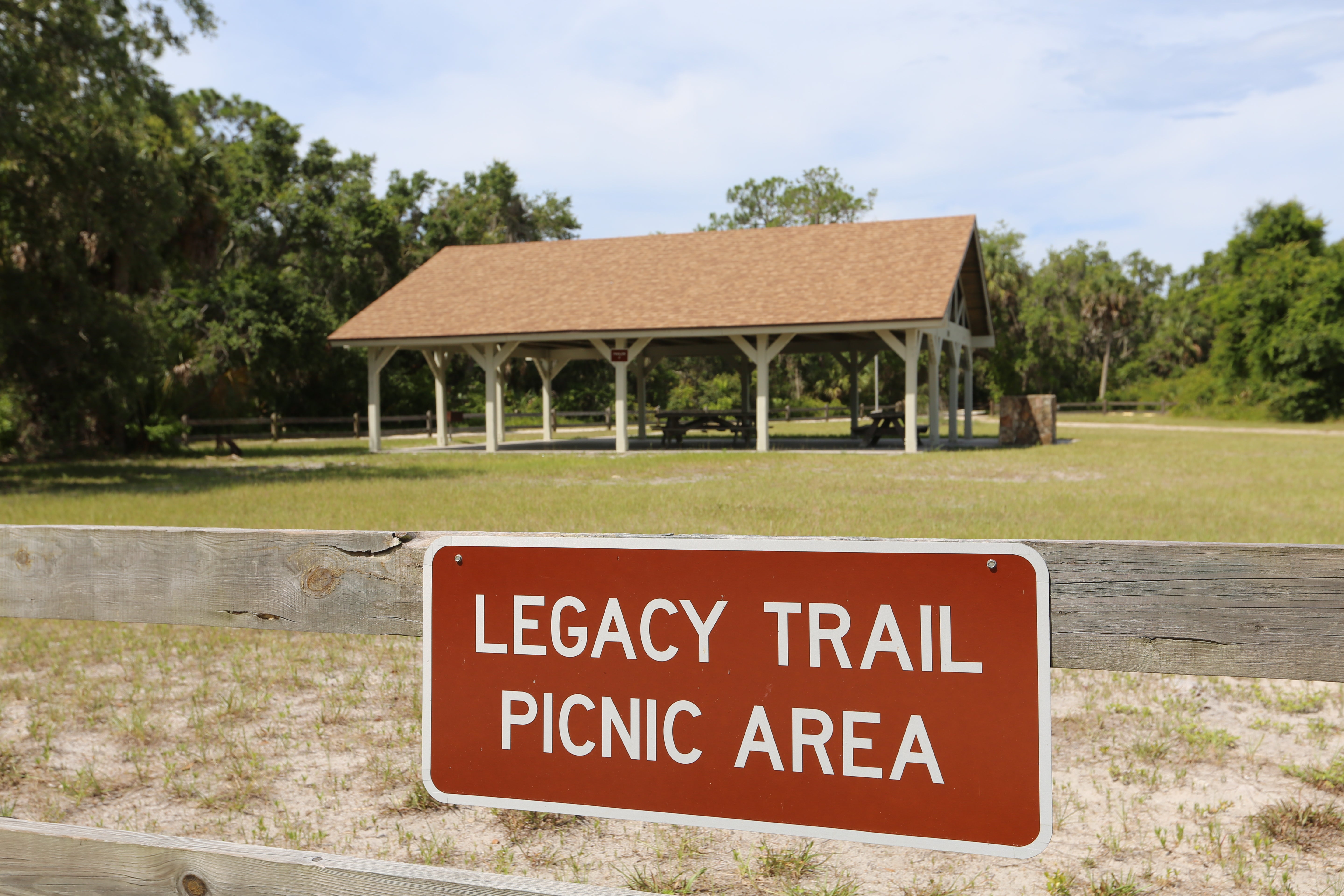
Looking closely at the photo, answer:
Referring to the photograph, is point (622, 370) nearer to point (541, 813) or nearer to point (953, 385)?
point (953, 385)

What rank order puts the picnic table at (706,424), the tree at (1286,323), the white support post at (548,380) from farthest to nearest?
the tree at (1286,323) → the white support post at (548,380) → the picnic table at (706,424)

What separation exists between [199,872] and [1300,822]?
3.34 metres

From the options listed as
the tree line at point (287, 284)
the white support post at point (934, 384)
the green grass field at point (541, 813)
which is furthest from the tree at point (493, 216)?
the green grass field at point (541, 813)

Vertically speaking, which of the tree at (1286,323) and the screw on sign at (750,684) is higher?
the tree at (1286,323)

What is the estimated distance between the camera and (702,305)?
25.9m

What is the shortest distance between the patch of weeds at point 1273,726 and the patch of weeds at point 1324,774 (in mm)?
390

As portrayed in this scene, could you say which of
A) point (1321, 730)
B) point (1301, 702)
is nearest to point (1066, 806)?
point (1321, 730)

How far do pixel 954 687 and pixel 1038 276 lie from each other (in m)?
77.2

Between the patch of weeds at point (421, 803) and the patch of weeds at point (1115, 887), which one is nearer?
the patch of weeds at point (1115, 887)

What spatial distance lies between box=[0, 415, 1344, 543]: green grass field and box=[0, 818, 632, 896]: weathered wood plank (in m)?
4.16

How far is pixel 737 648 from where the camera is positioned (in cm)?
167

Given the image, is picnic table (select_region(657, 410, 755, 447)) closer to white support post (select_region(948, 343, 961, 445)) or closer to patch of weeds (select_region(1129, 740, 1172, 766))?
white support post (select_region(948, 343, 961, 445))

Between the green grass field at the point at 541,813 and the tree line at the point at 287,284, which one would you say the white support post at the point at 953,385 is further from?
the green grass field at the point at 541,813

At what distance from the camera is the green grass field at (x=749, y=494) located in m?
10.5
